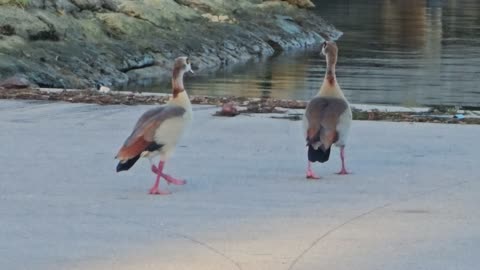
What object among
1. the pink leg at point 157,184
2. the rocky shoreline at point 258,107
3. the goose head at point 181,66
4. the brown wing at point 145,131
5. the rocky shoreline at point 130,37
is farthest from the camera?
the rocky shoreline at point 130,37

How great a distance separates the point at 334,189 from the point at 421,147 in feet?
8.71

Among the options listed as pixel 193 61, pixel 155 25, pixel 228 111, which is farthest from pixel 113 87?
pixel 228 111

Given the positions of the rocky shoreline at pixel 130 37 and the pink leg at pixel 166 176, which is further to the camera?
the rocky shoreline at pixel 130 37

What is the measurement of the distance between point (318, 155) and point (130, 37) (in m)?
26.2

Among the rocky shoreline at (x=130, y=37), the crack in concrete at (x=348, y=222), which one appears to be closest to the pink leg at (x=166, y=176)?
the crack in concrete at (x=348, y=222)

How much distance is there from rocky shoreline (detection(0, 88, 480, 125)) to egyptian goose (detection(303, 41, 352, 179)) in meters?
3.98

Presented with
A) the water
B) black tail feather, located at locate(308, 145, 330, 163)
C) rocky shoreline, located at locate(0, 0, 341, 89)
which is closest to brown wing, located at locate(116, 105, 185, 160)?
black tail feather, located at locate(308, 145, 330, 163)

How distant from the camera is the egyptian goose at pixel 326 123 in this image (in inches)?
397

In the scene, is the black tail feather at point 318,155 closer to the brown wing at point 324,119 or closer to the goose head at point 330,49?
the brown wing at point 324,119

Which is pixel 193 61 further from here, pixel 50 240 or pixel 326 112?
pixel 50 240

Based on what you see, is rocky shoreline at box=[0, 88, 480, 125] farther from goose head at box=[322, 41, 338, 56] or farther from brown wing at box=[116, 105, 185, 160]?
brown wing at box=[116, 105, 185, 160]

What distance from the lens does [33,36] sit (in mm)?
31141

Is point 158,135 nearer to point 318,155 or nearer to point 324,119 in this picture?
point 318,155

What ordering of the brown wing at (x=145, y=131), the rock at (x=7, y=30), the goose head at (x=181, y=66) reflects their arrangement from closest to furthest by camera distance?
the brown wing at (x=145, y=131) → the goose head at (x=181, y=66) → the rock at (x=7, y=30)
